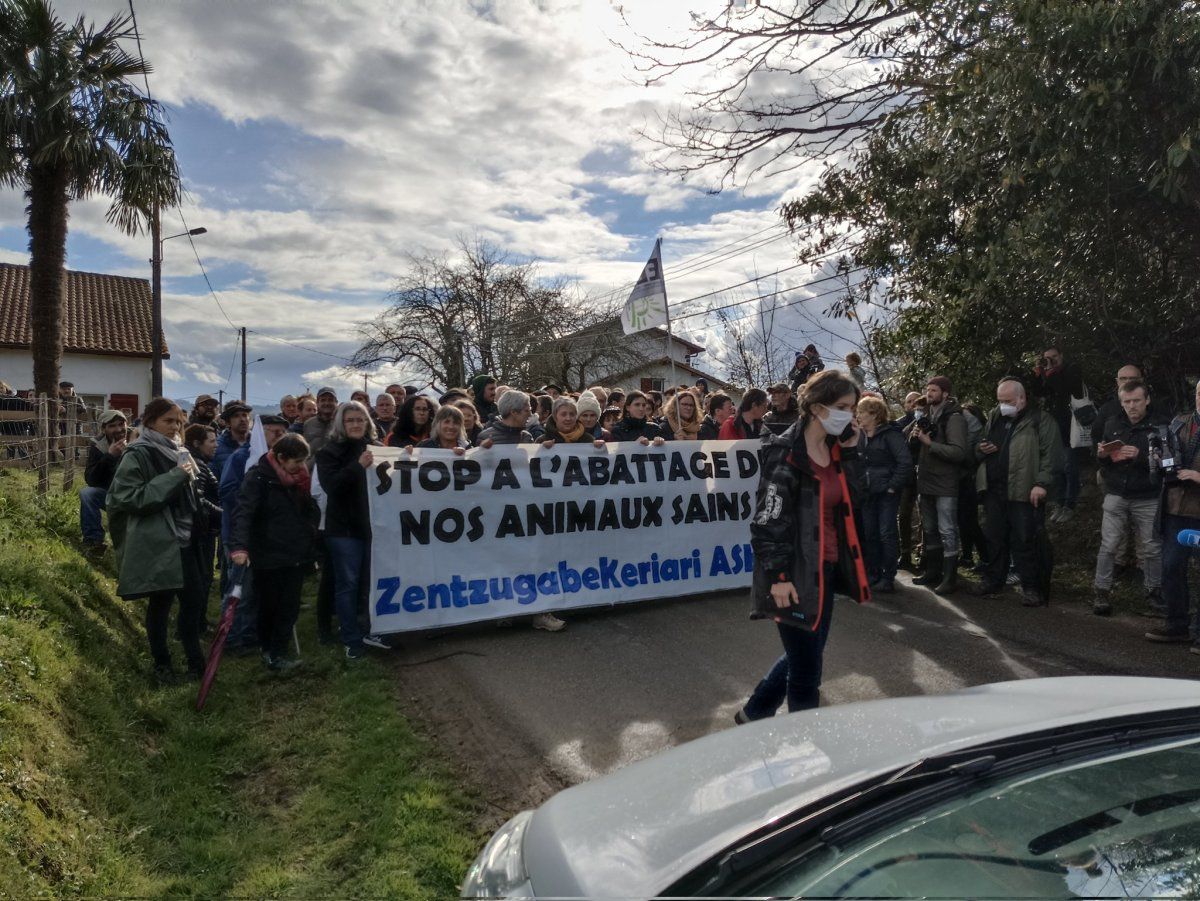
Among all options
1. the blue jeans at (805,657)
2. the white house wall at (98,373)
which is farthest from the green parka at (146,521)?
the white house wall at (98,373)

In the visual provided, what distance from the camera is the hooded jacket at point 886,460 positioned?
8.09m

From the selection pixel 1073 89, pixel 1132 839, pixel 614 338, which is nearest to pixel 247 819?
pixel 1132 839

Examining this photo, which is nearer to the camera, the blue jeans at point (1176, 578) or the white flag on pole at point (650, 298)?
the blue jeans at point (1176, 578)

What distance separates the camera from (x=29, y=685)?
432cm

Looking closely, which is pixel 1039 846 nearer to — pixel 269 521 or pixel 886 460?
pixel 269 521

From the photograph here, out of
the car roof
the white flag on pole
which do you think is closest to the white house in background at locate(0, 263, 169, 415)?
the white flag on pole

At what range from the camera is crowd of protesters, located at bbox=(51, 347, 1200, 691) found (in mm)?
Result: 3986

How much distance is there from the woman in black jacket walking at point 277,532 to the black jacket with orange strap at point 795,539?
374 cm

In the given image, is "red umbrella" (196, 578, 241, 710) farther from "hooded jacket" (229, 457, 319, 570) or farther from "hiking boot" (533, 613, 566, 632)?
"hiking boot" (533, 613, 566, 632)

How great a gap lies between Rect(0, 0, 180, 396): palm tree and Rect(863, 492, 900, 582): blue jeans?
11.3 m

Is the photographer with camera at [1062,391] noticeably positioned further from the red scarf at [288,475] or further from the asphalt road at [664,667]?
the red scarf at [288,475]

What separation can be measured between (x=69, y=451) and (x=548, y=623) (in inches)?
343

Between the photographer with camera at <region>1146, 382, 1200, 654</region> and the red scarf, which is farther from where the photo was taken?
the red scarf

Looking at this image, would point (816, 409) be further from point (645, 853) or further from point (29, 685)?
point (29, 685)
